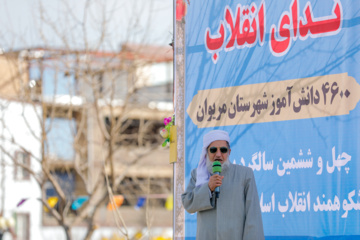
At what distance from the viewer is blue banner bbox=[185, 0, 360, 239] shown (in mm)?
5547

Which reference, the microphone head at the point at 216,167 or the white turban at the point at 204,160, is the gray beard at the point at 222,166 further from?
the microphone head at the point at 216,167

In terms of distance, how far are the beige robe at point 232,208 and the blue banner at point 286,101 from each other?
1.11 metres

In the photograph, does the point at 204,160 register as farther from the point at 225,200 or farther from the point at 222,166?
the point at 225,200

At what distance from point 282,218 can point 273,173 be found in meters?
0.36

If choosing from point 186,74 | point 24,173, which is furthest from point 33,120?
point 186,74

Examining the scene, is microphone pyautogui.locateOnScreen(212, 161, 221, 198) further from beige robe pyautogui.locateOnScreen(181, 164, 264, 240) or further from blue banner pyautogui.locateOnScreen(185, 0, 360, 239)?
blue banner pyautogui.locateOnScreen(185, 0, 360, 239)

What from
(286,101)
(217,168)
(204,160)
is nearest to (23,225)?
(286,101)

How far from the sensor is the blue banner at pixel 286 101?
555cm

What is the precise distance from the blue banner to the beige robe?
3.63 ft

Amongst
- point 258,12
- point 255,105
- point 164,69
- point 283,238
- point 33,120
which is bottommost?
point 283,238

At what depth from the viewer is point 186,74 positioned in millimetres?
6613

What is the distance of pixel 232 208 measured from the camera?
465 cm

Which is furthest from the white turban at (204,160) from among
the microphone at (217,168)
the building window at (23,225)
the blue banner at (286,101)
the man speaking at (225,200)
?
the building window at (23,225)

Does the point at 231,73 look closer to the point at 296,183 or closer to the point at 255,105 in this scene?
the point at 255,105
